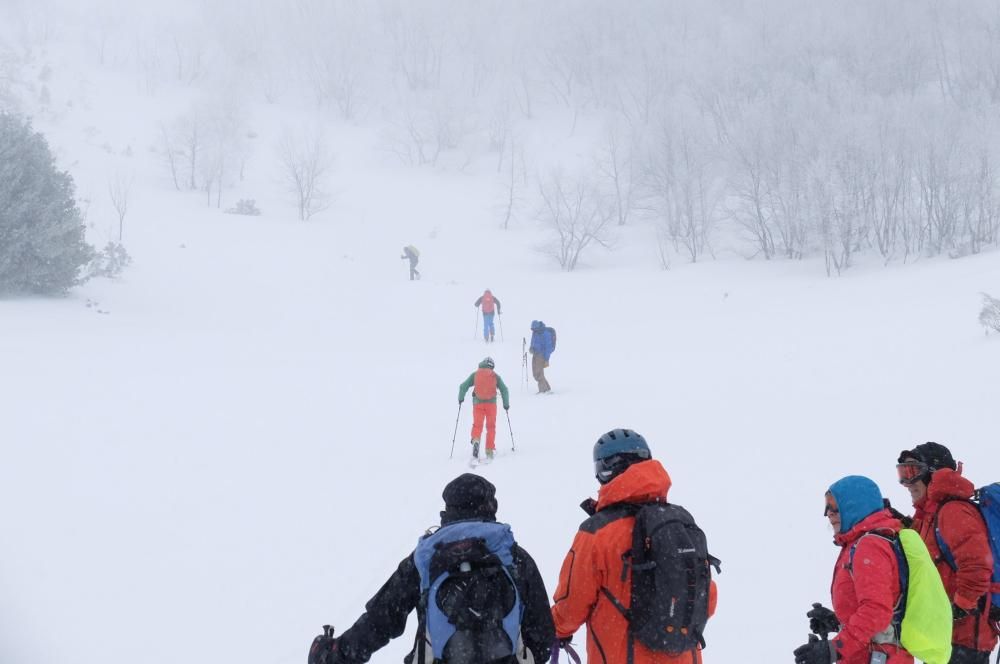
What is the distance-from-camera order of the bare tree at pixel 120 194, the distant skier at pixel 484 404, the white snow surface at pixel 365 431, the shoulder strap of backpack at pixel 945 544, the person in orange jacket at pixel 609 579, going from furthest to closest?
the bare tree at pixel 120 194 → the distant skier at pixel 484 404 → the white snow surface at pixel 365 431 → the shoulder strap of backpack at pixel 945 544 → the person in orange jacket at pixel 609 579

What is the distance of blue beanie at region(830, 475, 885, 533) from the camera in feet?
9.33

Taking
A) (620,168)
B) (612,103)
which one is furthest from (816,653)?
(612,103)

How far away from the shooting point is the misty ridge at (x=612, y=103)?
32188mm

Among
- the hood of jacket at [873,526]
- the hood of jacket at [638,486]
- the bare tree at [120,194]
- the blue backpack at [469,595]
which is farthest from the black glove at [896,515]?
the bare tree at [120,194]

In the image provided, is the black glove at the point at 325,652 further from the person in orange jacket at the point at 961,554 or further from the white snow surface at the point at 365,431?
the person in orange jacket at the point at 961,554

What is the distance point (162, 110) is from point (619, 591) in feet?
192

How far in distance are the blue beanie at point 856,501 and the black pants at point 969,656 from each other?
1155 millimetres

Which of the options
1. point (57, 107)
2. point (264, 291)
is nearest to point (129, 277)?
point (264, 291)

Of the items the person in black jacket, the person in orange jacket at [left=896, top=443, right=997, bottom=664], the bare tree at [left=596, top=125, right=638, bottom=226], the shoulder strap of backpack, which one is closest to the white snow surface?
the person in orange jacket at [left=896, top=443, right=997, bottom=664]

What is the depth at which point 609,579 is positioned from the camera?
2605 mm

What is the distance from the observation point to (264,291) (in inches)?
1034

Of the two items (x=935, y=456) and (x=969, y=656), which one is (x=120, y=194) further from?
(x=969, y=656)

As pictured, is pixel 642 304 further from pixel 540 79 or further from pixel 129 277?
pixel 540 79

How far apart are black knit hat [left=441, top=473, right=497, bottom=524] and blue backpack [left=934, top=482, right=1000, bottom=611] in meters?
2.31
